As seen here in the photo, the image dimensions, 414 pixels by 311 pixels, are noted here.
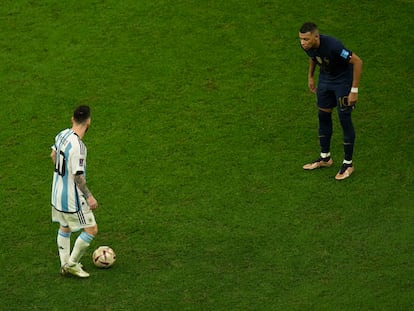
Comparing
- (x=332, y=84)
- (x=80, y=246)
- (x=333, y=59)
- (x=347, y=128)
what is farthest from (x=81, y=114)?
(x=347, y=128)

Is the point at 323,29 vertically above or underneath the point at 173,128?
above

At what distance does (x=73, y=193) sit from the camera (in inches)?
376

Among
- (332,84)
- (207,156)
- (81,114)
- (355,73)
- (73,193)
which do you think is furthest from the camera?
(207,156)

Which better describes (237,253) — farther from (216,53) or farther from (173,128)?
(216,53)

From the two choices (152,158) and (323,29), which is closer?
(152,158)

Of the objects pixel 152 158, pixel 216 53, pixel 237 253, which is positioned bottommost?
pixel 237 253

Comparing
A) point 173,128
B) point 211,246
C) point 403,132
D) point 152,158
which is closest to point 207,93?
point 173,128

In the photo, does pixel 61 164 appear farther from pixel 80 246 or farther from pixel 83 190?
pixel 80 246

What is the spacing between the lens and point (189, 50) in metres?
14.9

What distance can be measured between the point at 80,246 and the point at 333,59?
394 cm

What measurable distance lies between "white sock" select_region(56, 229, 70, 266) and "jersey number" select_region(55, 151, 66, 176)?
71 cm

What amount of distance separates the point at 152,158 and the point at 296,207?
229 centimetres

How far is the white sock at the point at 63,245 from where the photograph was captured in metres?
9.80

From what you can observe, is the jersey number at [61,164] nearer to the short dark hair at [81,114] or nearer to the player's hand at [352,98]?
the short dark hair at [81,114]
